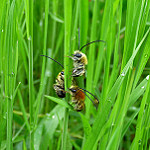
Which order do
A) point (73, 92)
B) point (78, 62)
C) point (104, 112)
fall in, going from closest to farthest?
point (104, 112) → point (73, 92) → point (78, 62)

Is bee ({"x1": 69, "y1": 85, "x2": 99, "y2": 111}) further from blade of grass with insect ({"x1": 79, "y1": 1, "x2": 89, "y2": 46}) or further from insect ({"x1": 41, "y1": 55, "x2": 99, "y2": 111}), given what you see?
blade of grass with insect ({"x1": 79, "y1": 1, "x2": 89, "y2": 46})

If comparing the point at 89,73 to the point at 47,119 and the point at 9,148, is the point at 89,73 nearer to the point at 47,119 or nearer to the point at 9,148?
the point at 47,119

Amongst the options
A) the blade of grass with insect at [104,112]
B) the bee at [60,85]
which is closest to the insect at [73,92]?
the bee at [60,85]

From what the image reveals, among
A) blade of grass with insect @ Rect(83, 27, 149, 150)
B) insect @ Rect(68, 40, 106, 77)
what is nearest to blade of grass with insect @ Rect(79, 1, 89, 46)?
insect @ Rect(68, 40, 106, 77)

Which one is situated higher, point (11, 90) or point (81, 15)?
point (81, 15)

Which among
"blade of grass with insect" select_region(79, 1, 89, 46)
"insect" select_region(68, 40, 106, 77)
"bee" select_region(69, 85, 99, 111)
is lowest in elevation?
"bee" select_region(69, 85, 99, 111)

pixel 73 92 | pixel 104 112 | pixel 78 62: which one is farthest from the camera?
pixel 78 62

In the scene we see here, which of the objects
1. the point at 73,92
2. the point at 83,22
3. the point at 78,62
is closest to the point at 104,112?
the point at 73,92

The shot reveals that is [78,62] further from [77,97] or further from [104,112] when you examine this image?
[104,112]

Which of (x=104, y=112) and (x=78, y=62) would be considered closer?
(x=104, y=112)

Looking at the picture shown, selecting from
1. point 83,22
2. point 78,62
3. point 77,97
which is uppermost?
point 83,22

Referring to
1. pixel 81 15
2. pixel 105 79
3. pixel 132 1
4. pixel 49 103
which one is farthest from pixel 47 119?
pixel 132 1
